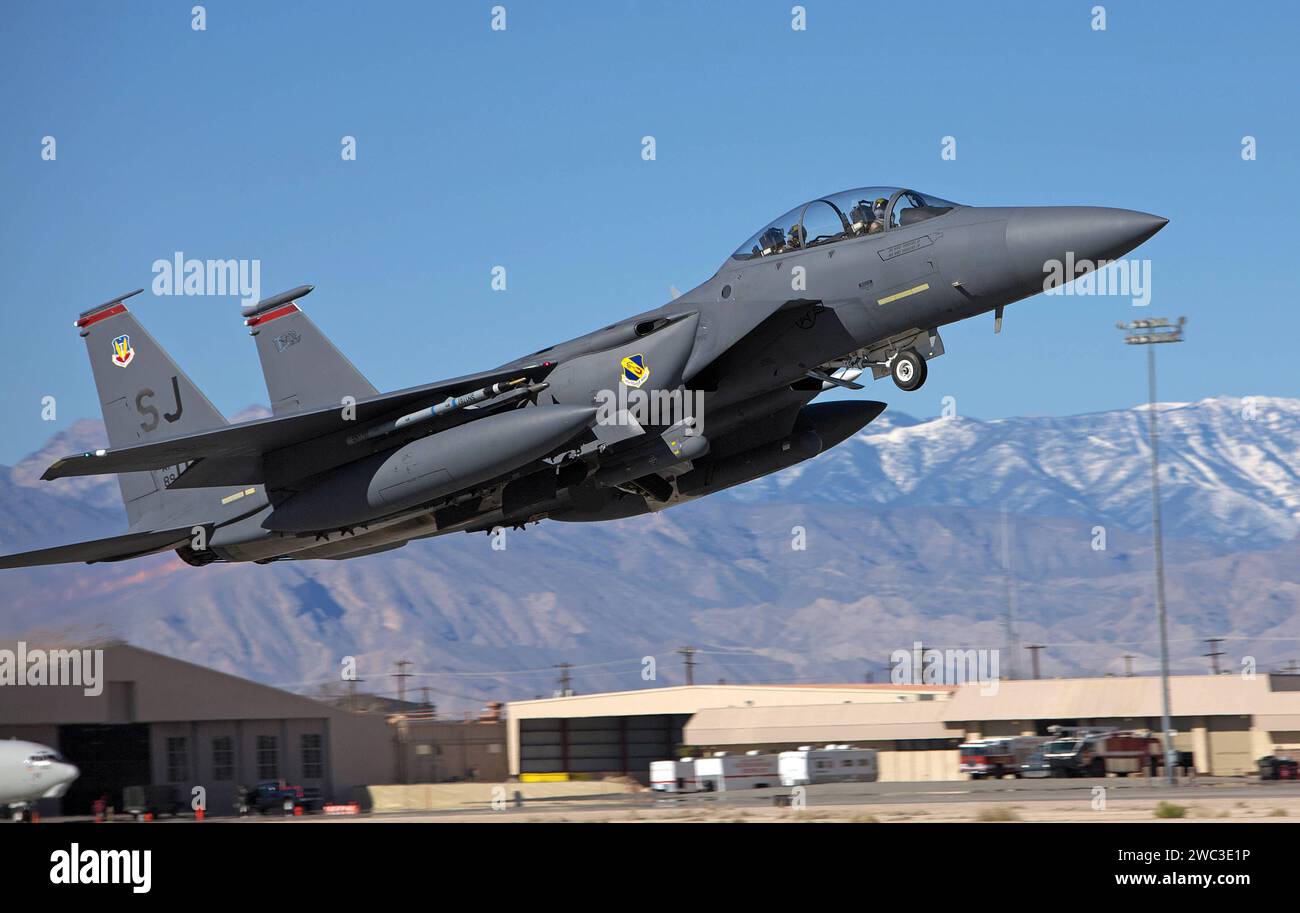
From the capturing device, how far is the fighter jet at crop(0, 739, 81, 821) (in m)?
29.3

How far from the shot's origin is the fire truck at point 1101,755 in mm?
36812

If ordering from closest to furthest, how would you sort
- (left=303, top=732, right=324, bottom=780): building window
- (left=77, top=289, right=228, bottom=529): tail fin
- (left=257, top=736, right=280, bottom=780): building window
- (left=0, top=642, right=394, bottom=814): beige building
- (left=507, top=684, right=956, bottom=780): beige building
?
(left=77, top=289, right=228, bottom=529): tail fin, (left=0, top=642, right=394, bottom=814): beige building, (left=257, top=736, right=280, bottom=780): building window, (left=303, top=732, right=324, bottom=780): building window, (left=507, top=684, right=956, bottom=780): beige building

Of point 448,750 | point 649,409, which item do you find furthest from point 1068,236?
point 448,750

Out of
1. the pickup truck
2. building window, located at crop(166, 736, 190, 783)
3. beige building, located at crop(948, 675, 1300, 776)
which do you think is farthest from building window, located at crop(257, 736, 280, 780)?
beige building, located at crop(948, 675, 1300, 776)

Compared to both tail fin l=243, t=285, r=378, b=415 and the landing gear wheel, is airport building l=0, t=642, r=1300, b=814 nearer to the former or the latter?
tail fin l=243, t=285, r=378, b=415

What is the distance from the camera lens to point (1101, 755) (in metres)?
37.7

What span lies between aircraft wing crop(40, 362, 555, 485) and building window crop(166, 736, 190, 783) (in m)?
25.2

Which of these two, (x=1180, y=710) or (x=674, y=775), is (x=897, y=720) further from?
(x=674, y=775)

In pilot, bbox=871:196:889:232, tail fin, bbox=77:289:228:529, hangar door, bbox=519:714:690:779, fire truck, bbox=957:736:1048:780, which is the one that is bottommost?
hangar door, bbox=519:714:690:779
